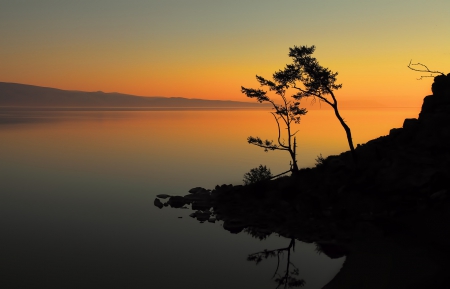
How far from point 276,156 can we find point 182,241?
5256cm

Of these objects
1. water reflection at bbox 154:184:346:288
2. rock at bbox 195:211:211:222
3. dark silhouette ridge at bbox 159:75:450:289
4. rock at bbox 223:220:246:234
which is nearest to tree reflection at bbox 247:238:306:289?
water reflection at bbox 154:184:346:288

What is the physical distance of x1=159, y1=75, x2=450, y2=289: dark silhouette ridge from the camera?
22.0 m

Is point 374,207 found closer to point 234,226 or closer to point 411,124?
point 411,124

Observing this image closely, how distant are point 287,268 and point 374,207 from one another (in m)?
9.98

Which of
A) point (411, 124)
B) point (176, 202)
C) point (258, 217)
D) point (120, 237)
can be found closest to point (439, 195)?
point (411, 124)

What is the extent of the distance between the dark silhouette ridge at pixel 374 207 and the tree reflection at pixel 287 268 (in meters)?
2.01

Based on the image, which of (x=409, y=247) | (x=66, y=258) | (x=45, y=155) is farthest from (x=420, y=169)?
(x=45, y=155)

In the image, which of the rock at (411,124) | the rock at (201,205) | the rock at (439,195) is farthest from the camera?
the rock at (201,205)

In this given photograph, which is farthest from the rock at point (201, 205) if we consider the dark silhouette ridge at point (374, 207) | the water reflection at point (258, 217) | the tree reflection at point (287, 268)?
the tree reflection at point (287, 268)

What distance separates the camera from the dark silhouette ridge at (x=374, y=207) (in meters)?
22.0

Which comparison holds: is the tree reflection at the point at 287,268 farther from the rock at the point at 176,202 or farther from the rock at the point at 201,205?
the rock at the point at 176,202

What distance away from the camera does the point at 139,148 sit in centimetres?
9175

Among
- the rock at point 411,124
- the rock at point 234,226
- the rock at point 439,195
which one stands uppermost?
the rock at point 411,124

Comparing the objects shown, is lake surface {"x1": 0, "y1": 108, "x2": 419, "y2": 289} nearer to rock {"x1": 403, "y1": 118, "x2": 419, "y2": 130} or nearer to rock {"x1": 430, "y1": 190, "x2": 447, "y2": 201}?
rock {"x1": 430, "y1": 190, "x2": 447, "y2": 201}
